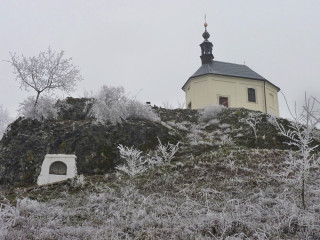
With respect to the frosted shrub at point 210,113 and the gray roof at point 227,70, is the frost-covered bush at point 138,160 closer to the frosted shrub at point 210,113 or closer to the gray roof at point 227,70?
the frosted shrub at point 210,113

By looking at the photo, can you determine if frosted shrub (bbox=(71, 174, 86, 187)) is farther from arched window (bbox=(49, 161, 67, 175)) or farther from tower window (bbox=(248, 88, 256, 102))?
tower window (bbox=(248, 88, 256, 102))

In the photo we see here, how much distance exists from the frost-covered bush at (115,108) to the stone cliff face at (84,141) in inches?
15.2

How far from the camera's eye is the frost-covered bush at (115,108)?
12789mm

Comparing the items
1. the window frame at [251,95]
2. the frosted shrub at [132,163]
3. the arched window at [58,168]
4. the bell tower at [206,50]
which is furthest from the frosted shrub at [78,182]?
the bell tower at [206,50]

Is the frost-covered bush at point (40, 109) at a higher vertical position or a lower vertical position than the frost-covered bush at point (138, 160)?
higher

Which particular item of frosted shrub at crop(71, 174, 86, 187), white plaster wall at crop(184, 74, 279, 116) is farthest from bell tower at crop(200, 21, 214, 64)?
frosted shrub at crop(71, 174, 86, 187)

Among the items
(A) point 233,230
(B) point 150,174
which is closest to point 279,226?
(A) point 233,230

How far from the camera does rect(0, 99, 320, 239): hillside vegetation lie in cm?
500

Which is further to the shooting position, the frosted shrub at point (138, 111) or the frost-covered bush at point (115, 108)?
the frosted shrub at point (138, 111)

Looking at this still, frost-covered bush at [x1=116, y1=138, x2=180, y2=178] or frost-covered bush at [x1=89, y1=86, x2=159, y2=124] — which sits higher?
frost-covered bush at [x1=89, y1=86, x2=159, y2=124]

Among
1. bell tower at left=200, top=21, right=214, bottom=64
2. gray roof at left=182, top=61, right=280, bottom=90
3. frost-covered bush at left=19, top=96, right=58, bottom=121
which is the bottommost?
frost-covered bush at left=19, top=96, right=58, bottom=121

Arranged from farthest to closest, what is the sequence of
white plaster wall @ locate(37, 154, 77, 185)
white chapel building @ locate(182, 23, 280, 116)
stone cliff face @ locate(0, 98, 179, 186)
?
white chapel building @ locate(182, 23, 280, 116) → stone cliff face @ locate(0, 98, 179, 186) → white plaster wall @ locate(37, 154, 77, 185)

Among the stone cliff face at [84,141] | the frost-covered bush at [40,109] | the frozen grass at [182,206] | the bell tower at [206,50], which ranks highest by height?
the bell tower at [206,50]

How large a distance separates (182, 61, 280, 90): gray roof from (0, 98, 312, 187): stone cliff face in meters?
14.7
